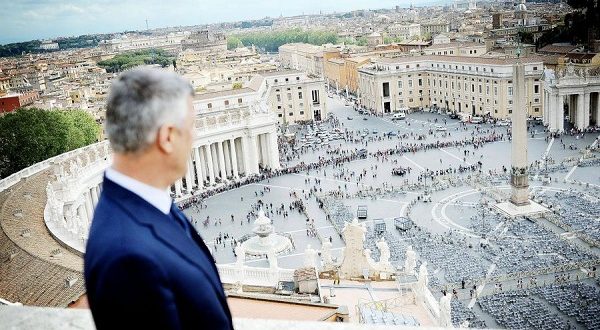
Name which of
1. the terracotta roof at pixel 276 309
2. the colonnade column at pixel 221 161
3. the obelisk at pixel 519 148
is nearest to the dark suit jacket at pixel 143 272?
the terracotta roof at pixel 276 309

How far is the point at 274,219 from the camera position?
127 ft

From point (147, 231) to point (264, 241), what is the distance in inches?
1120

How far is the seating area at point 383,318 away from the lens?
15.5m

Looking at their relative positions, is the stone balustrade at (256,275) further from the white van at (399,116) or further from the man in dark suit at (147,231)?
the white van at (399,116)

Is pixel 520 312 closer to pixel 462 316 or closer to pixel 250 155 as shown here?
pixel 462 316

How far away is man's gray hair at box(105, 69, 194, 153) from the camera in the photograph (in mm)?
2490

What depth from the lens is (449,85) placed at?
72625 mm

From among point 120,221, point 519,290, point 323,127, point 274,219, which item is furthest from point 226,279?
point 323,127

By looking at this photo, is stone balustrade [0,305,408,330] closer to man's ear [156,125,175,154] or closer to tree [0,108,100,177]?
man's ear [156,125,175,154]

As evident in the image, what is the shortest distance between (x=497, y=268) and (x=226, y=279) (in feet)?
46.2

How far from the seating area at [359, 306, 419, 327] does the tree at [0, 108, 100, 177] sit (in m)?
37.3

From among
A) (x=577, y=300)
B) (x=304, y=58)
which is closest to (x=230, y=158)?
(x=577, y=300)

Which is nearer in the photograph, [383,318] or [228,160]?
[383,318]

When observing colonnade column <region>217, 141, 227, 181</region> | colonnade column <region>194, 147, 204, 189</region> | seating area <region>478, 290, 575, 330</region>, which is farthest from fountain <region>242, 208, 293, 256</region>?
colonnade column <region>217, 141, 227, 181</region>
